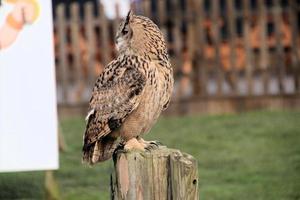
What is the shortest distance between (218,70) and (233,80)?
0.27 metres

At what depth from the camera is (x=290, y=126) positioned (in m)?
11.4

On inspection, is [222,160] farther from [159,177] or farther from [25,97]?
[159,177]

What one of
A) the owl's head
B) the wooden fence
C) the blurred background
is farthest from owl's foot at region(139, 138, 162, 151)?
the wooden fence

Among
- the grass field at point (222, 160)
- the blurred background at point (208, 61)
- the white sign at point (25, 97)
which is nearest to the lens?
the white sign at point (25, 97)

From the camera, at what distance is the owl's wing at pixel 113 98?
4.18 metres

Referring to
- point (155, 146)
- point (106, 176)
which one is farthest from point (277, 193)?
point (155, 146)

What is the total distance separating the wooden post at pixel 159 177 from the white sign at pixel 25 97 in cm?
237

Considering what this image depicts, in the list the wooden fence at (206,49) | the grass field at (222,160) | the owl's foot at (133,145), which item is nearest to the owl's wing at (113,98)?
the owl's foot at (133,145)

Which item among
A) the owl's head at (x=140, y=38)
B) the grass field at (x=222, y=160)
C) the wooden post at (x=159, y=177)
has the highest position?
the owl's head at (x=140, y=38)

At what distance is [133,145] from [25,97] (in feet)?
6.87

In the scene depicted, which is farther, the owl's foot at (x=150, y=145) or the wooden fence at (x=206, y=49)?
the wooden fence at (x=206, y=49)

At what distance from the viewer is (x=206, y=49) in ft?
44.5

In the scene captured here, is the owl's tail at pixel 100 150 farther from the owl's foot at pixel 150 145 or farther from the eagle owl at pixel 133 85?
the owl's foot at pixel 150 145

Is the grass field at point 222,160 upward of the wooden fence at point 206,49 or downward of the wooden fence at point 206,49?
downward
